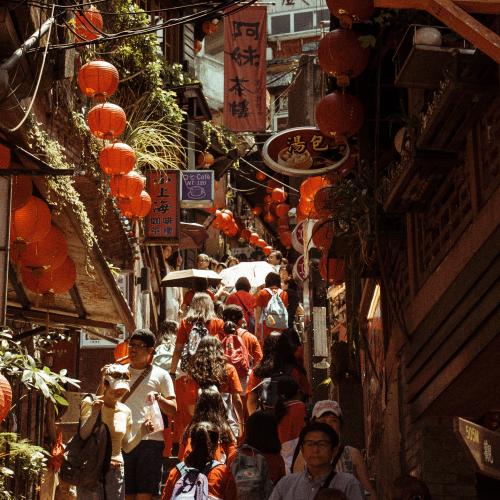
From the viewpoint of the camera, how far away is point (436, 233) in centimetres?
984

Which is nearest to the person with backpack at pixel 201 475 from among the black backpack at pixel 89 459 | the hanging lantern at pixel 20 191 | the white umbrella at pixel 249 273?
the black backpack at pixel 89 459

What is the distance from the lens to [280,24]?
5612cm

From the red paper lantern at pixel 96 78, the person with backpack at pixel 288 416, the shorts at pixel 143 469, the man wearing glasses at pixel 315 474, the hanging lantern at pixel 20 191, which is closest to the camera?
the man wearing glasses at pixel 315 474

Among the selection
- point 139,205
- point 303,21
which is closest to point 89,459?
point 139,205

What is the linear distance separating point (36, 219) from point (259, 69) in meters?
15.5

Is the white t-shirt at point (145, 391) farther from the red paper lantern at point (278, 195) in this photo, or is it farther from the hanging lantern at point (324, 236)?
the red paper lantern at point (278, 195)

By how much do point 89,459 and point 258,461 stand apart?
1837 mm

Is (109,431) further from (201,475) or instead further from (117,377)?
(201,475)

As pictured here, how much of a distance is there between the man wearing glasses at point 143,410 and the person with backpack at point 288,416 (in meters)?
1.17

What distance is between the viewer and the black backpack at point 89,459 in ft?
31.2

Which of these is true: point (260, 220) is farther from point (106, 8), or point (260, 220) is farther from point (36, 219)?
point (36, 219)

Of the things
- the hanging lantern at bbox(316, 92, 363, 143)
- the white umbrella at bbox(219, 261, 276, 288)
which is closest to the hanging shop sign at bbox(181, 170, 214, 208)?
the white umbrella at bbox(219, 261, 276, 288)

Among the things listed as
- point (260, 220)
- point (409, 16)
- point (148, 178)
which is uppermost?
point (260, 220)

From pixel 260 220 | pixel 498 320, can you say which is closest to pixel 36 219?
pixel 498 320
